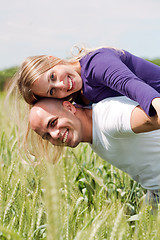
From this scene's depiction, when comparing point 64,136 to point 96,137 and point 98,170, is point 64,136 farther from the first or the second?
point 98,170

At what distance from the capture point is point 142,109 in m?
1.15

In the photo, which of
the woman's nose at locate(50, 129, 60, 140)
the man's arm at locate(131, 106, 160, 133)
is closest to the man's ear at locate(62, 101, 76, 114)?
Answer: the woman's nose at locate(50, 129, 60, 140)

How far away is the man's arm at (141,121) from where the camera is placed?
1124 millimetres

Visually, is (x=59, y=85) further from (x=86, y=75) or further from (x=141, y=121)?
(x=141, y=121)

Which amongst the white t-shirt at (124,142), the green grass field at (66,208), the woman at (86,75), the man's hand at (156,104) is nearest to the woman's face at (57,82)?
the woman at (86,75)

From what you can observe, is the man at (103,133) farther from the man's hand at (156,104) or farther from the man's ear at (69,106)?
the man's hand at (156,104)

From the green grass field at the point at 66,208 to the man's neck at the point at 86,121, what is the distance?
21cm

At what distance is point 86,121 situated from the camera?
4.85 ft

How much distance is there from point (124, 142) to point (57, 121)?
11.0 inches

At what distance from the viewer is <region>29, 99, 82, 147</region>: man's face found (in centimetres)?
141

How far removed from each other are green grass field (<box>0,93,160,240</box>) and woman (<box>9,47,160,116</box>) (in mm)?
301

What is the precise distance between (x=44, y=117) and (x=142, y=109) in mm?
456

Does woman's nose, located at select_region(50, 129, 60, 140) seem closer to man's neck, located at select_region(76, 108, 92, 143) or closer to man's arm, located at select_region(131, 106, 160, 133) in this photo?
man's neck, located at select_region(76, 108, 92, 143)

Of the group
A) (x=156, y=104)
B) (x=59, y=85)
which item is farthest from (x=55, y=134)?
(x=156, y=104)
